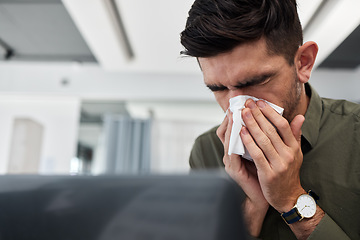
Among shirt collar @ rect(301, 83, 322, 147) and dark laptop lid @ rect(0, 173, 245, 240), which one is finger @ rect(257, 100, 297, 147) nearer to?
shirt collar @ rect(301, 83, 322, 147)

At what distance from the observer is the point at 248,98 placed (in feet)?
2.68

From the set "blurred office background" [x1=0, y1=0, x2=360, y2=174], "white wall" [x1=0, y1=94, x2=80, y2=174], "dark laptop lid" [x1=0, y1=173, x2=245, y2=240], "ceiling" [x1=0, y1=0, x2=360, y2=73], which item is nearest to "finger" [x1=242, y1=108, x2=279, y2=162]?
"dark laptop lid" [x1=0, y1=173, x2=245, y2=240]


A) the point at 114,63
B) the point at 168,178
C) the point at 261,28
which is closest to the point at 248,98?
the point at 261,28

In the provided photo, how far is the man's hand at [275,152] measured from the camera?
0.72 m

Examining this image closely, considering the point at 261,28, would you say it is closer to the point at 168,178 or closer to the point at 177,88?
the point at 168,178

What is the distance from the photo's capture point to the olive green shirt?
80 centimetres

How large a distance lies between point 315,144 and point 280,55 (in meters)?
0.27

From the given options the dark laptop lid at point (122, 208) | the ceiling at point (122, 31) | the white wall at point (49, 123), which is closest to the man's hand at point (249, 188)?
the dark laptop lid at point (122, 208)

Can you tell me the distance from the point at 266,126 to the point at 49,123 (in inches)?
154

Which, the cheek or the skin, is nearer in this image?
the skin

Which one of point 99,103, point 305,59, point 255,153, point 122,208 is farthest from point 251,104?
point 99,103

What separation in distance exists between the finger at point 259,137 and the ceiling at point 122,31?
1200 millimetres

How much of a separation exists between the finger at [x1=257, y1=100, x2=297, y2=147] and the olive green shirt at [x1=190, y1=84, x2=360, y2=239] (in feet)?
0.44

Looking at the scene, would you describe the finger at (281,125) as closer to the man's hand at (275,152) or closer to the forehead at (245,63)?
the man's hand at (275,152)
